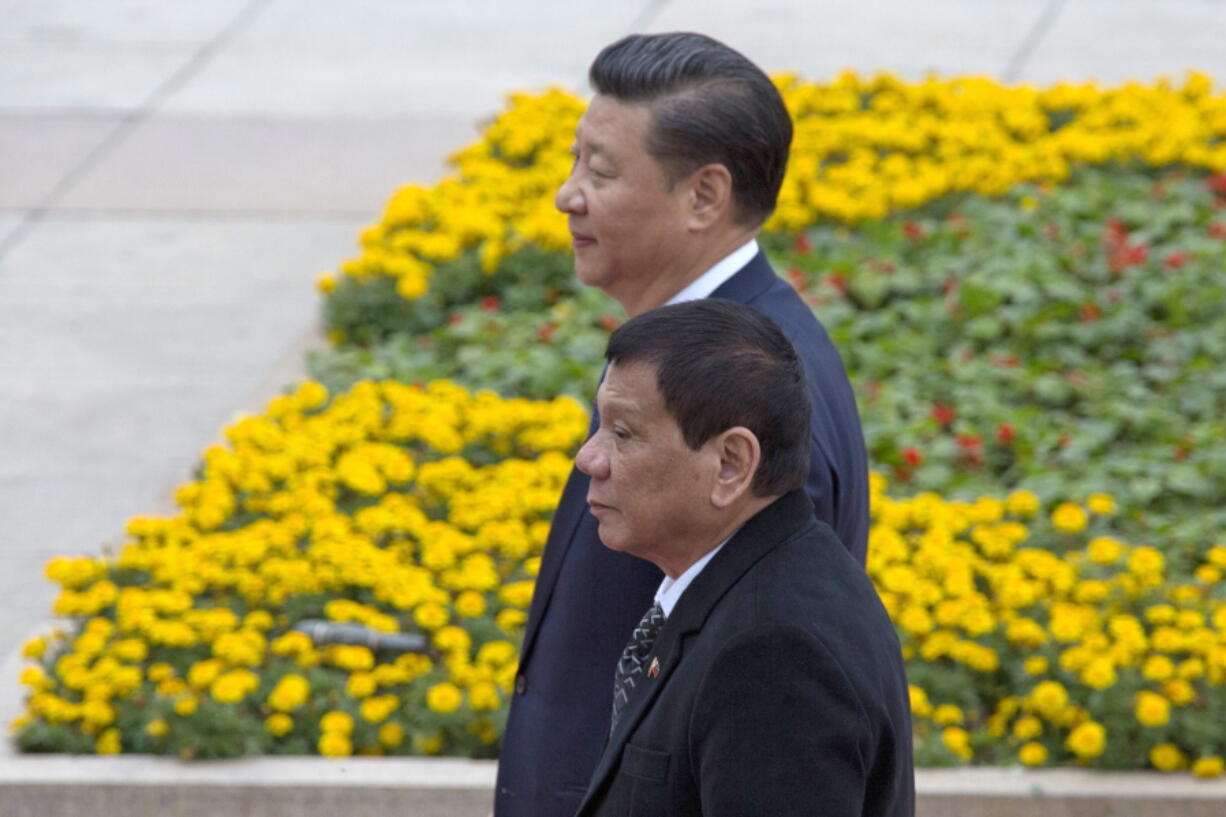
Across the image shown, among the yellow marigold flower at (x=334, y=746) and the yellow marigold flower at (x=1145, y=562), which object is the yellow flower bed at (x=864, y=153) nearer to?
the yellow marigold flower at (x=334, y=746)

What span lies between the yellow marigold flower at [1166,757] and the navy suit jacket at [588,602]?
56.5 inches

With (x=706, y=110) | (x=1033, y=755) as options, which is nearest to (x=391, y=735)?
(x=1033, y=755)

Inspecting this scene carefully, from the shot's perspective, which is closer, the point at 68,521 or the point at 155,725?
the point at 155,725

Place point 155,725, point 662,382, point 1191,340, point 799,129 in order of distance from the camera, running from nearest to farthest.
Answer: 1. point 662,382
2. point 155,725
3. point 1191,340
4. point 799,129

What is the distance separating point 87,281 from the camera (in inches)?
281

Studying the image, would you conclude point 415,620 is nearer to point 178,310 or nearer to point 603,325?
point 603,325

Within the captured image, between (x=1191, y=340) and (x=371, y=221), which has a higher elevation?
(x=371, y=221)

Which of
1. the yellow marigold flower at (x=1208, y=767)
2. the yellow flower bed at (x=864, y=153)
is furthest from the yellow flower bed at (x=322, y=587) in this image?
the yellow marigold flower at (x=1208, y=767)

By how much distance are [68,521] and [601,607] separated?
3.26m

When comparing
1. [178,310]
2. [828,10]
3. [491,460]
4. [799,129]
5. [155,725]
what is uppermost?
[828,10]

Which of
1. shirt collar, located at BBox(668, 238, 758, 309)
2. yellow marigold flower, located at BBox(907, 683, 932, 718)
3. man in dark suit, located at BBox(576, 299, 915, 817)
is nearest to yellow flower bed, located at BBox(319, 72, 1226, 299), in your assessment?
yellow marigold flower, located at BBox(907, 683, 932, 718)

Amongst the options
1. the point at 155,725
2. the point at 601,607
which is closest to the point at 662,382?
the point at 601,607

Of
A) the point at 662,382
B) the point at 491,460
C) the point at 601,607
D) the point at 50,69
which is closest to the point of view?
the point at 662,382

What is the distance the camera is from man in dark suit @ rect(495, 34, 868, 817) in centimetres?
248
